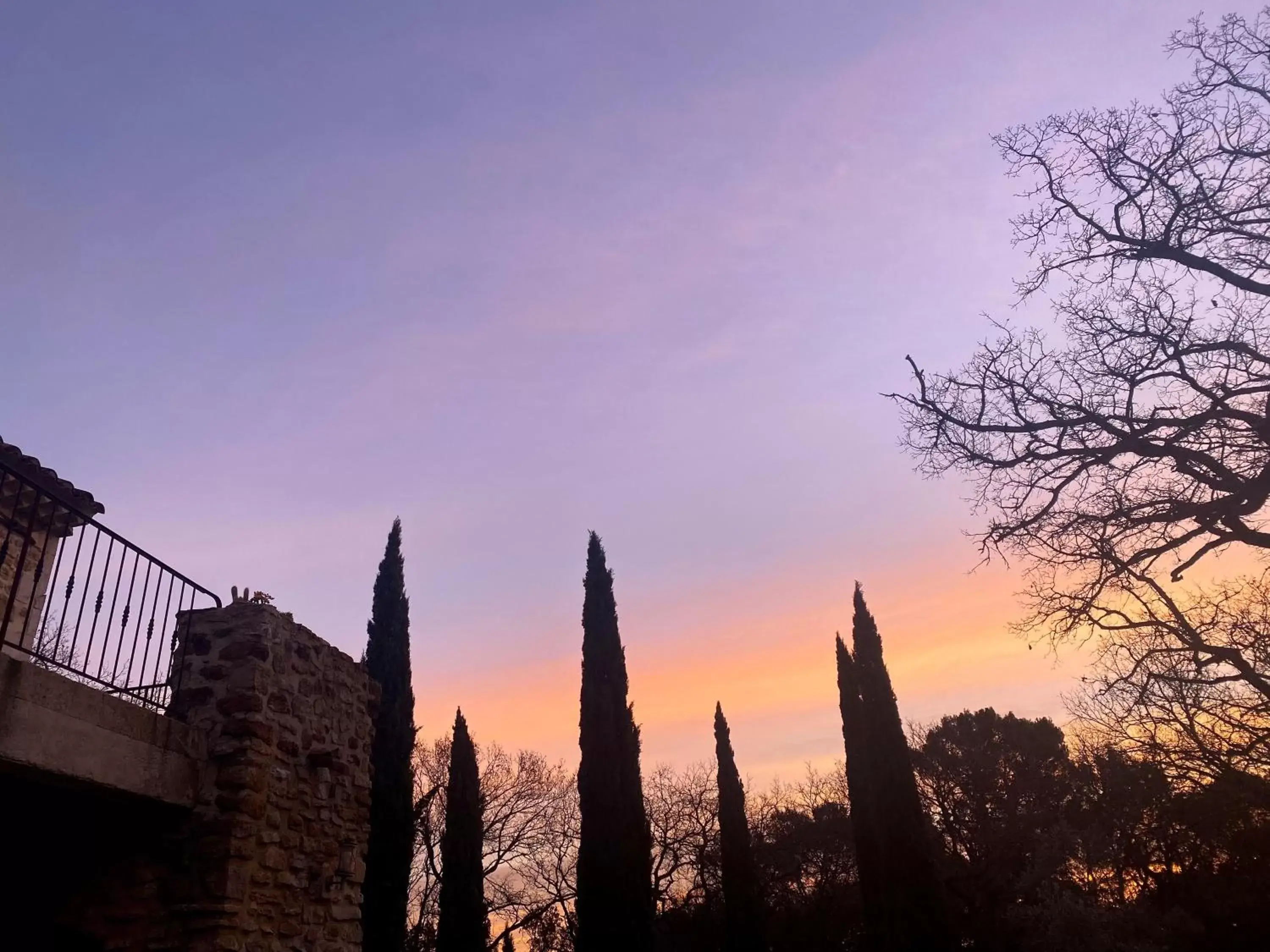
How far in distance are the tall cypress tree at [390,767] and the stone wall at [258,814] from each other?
292 inches

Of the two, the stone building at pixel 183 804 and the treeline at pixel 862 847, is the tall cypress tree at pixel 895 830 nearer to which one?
the treeline at pixel 862 847

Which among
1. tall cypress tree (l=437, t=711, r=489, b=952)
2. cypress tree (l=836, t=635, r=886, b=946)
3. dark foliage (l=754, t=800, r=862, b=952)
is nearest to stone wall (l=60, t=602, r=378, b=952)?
tall cypress tree (l=437, t=711, r=489, b=952)

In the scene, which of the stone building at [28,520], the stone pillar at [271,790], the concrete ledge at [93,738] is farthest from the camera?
the stone building at [28,520]

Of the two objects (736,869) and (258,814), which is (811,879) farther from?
(258,814)

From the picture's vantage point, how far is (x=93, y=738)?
4785 millimetres

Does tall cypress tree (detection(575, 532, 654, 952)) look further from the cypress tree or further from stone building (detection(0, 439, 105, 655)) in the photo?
stone building (detection(0, 439, 105, 655))

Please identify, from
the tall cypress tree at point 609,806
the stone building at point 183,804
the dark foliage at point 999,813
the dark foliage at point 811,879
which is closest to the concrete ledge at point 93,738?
the stone building at point 183,804

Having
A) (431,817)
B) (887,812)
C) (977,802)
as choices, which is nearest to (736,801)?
(887,812)

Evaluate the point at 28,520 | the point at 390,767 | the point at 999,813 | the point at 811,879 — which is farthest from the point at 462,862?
the point at 28,520

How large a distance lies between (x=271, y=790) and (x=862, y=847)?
2069 cm

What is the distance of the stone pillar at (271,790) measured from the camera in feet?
17.6

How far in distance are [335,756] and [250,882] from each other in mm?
1216

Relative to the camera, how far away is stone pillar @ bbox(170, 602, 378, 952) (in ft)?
17.6

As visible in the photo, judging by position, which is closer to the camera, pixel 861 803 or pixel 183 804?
pixel 183 804
